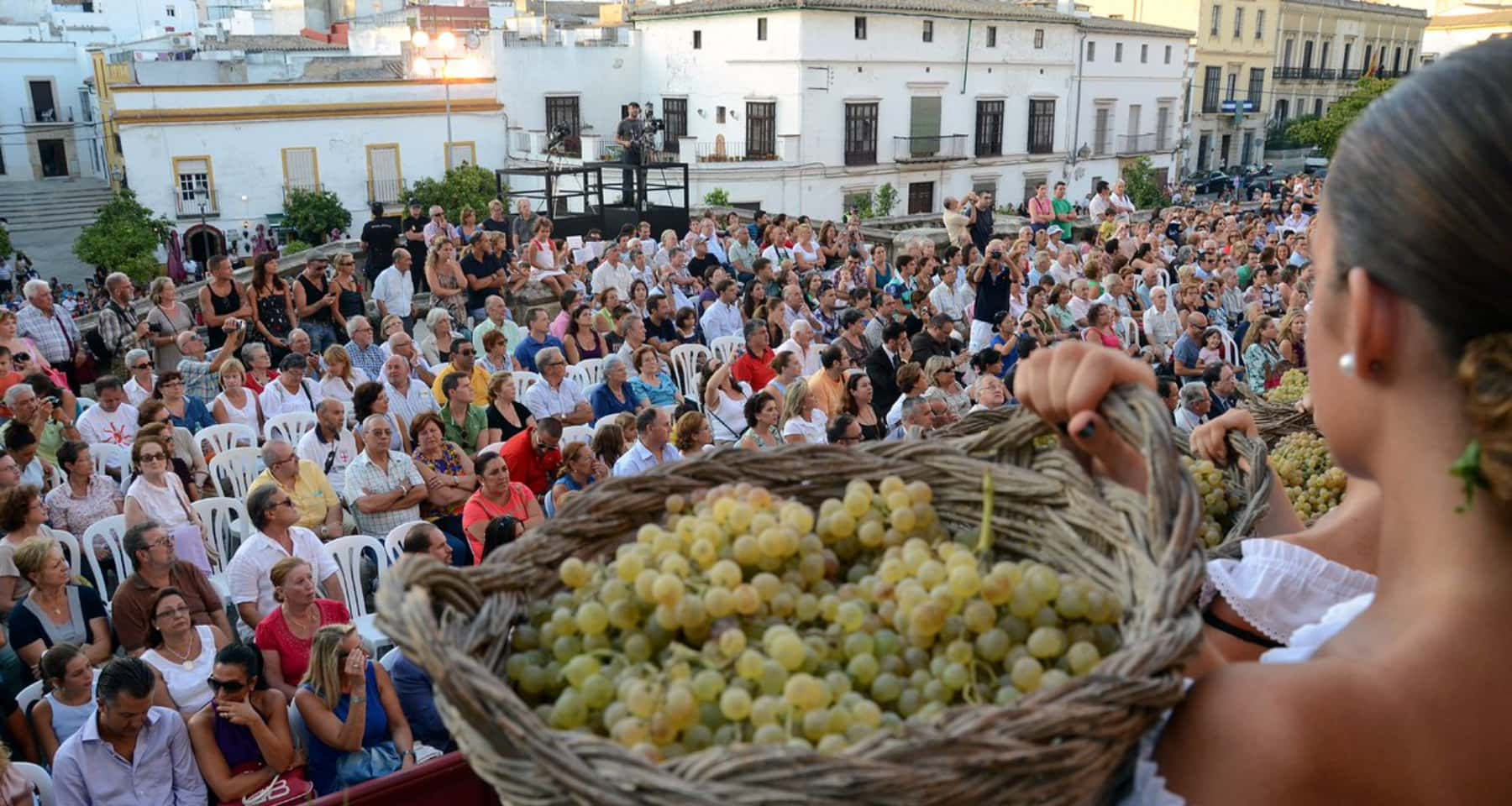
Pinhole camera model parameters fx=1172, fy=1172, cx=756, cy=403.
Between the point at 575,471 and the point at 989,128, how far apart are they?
26130mm

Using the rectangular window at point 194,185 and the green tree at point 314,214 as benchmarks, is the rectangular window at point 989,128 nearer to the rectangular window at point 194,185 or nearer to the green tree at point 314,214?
the green tree at point 314,214

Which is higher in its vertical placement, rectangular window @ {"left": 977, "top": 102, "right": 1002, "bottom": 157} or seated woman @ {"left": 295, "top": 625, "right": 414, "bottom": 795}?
rectangular window @ {"left": 977, "top": 102, "right": 1002, "bottom": 157}

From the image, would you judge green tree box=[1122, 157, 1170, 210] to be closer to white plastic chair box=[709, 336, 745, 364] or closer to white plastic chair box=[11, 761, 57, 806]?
white plastic chair box=[709, 336, 745, 364]

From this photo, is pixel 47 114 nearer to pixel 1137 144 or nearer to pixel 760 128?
pixel 760 128

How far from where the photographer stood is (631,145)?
50.0ft

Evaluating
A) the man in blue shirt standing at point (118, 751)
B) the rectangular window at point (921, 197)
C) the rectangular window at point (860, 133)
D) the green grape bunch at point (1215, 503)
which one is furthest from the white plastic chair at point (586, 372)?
the rectangular window at point (921, 197)

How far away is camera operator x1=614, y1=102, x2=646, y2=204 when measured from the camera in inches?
567

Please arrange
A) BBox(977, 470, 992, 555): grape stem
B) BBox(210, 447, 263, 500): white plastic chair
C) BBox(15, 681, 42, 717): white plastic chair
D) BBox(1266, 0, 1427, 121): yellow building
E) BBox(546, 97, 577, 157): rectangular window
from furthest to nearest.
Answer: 1. BBox(1266, 0, 1427, 121): yellow building
2. BBox(546, 97, 577, 157): rectangular window
3. BBox(210, 447, 263, 500): white plastic chair
4. BBox(15, 681, 42, 717): white plastic chair
5. BBox(977, 470, 992, 555): grape stem

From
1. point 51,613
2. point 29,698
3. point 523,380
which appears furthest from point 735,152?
point 29,698

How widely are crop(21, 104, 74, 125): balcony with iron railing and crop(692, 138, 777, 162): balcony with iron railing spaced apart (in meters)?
21.7

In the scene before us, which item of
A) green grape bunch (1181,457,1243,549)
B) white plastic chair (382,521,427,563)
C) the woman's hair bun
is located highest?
the woman's hair bun

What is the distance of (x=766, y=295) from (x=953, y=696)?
8407 mm

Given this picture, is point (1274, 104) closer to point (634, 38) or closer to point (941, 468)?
point (634, 38)

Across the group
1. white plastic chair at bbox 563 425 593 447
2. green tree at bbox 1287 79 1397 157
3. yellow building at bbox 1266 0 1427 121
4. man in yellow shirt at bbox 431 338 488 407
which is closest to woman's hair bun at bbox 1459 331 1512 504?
white plastic chair at bbox 563 425 593 447
